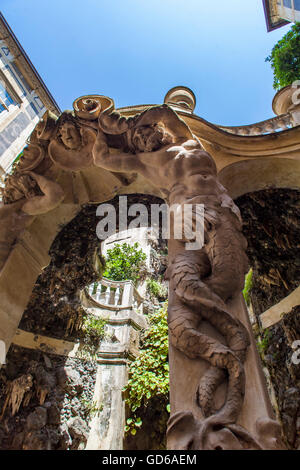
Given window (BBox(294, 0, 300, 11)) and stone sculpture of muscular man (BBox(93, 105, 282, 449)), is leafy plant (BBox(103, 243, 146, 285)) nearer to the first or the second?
stone sculpture of muscular man (BBox(93, 105, 282, 449))

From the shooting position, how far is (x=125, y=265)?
1264cm

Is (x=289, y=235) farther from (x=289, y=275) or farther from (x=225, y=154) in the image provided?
(x=225, y=154)

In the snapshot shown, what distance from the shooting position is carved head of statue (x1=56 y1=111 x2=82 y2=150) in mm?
3031

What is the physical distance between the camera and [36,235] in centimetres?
328

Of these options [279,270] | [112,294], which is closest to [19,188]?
[279,270]

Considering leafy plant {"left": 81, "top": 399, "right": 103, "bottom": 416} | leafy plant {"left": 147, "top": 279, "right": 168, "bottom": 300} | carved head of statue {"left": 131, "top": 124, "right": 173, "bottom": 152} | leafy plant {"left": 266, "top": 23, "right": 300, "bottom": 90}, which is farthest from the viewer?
leafy plant {"left": 147, "top": 279, "right": 168, "bottom": 300}

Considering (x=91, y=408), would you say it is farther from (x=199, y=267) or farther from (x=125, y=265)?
(x=125, y=265)

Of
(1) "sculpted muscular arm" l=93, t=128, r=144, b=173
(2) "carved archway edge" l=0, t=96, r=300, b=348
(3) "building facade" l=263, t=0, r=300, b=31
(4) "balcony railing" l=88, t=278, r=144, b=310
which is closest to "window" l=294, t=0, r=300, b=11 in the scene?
(3) "building facade" l=263, t=0, r=300, b=31

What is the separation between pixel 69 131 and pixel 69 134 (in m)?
0.03

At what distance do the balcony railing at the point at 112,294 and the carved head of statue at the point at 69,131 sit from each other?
6.31m

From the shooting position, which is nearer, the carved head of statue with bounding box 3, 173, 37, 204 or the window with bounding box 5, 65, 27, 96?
the carved head of statue with bounding box 3, 173, 37, 204

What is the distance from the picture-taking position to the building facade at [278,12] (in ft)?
29.8

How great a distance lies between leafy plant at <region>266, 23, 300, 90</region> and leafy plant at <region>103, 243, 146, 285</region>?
822 cm
